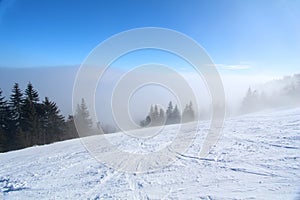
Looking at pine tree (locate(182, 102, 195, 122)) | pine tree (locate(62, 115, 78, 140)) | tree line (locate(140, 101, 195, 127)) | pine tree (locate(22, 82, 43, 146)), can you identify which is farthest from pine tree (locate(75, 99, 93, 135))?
pine tree (locate(62, 115, 78, 140))

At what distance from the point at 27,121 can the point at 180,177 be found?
794 inches

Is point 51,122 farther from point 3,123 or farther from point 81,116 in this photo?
point 81,116

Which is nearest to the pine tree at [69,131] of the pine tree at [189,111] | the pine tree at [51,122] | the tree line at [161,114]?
the pine tree at [51,122]

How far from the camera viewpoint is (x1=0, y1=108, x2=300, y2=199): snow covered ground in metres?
4.21

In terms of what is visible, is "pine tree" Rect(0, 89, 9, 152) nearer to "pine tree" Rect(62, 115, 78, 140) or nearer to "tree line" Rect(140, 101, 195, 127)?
"pine tree" Rect(62, 115, 78, 140)

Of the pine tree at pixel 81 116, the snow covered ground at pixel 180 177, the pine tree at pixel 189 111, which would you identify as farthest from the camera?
the pine tree at pixel 189 111

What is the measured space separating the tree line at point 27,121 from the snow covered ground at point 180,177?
14.2 metres

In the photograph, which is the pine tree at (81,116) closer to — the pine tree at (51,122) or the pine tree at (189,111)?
the pine tree at (189,111)

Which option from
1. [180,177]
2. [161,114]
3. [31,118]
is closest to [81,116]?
[161,114]

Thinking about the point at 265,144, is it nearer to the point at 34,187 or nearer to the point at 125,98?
the point at 125,98

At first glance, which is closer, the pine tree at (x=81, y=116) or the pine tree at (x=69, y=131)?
the pine tree at (x=81, y=116)

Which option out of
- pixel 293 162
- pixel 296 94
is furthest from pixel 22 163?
pixel 296 94

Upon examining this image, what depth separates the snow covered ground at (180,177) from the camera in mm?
4207

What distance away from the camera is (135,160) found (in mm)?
6465
